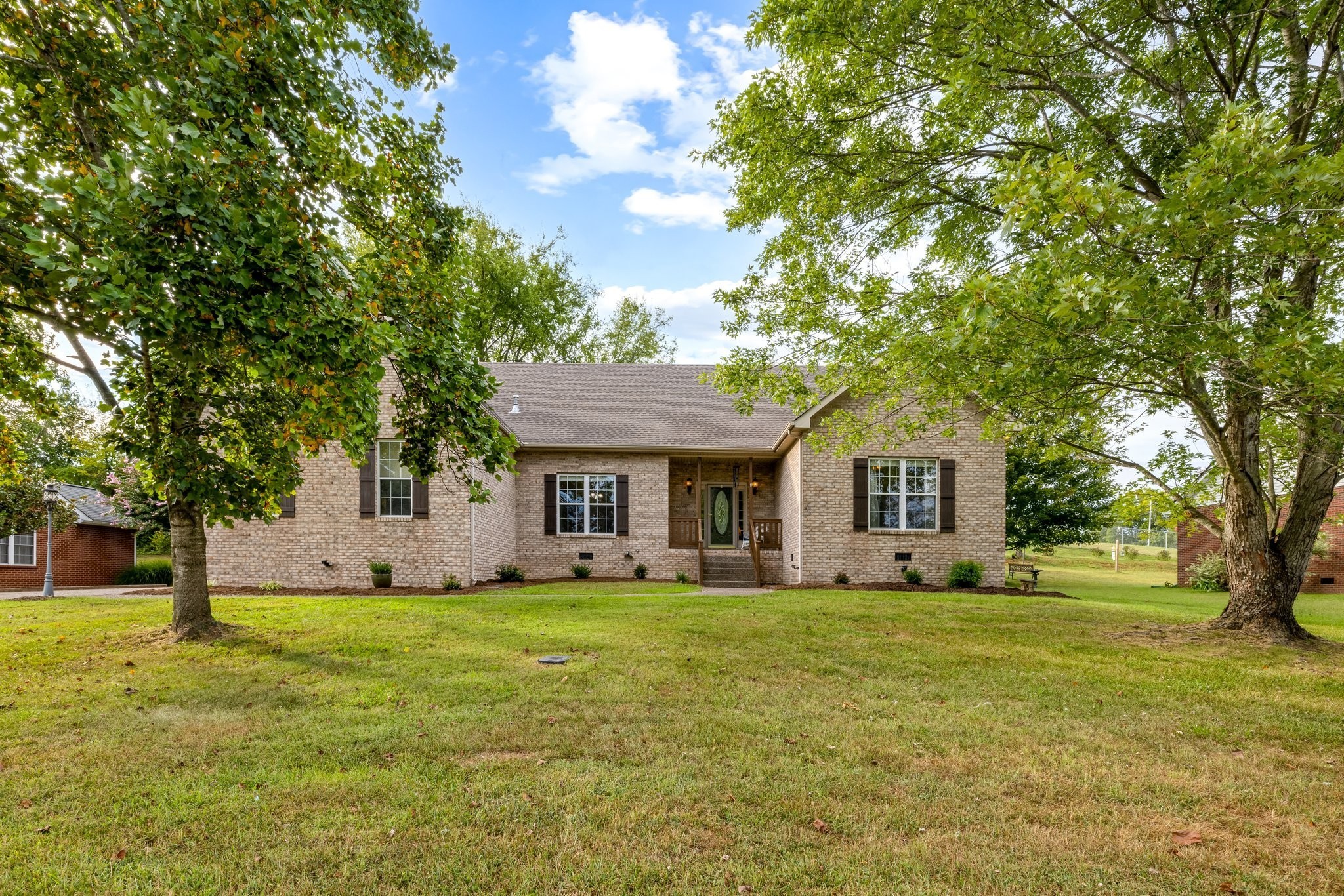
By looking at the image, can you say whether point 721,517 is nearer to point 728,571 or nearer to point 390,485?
point 728,571

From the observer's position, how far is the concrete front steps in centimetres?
1555

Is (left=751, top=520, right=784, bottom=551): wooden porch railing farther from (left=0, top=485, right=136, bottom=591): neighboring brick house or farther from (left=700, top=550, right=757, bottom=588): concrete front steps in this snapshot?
(left=0, top=485, right=136, bottom=591): neighboring brick house

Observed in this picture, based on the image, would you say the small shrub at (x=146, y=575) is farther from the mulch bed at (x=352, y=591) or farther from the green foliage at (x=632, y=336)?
the green foliage at (x=632, y=336)

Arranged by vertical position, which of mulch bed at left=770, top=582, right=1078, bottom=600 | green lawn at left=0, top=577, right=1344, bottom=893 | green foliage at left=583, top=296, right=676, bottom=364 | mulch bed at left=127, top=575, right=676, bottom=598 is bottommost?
mulch bed at left=770, top=582, right=1078, bottom=600

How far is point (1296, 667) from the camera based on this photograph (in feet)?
23.5

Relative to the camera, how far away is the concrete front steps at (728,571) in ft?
51.0

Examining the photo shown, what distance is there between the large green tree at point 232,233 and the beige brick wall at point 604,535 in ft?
29.3

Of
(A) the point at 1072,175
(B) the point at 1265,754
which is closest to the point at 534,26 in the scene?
(A) the point at 1072,175

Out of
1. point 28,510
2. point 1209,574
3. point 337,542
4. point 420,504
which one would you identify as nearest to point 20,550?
point 28,510

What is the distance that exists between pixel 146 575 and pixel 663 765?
22492mm

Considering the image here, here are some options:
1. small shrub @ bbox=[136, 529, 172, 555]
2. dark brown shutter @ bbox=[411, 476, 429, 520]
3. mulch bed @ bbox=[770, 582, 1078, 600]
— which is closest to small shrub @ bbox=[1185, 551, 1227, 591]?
mulch bed @ bbox=[770, 582, 1078, 600]

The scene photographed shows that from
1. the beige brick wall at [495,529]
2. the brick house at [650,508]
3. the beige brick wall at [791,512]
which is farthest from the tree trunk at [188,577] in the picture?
the beige brick wall at [791,512]

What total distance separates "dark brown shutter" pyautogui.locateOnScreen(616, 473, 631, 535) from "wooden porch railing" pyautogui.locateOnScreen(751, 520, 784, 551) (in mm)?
3302

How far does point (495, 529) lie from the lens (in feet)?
49.0
